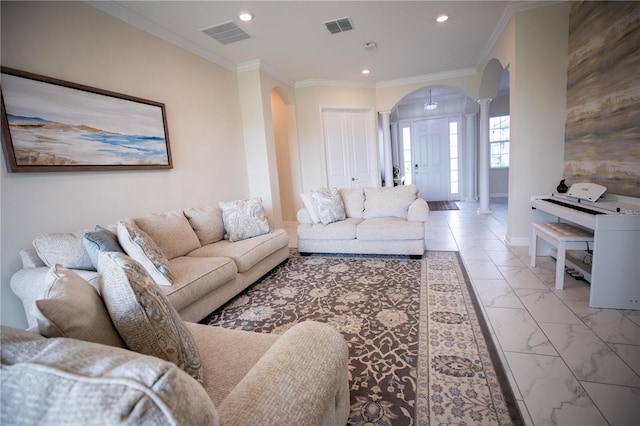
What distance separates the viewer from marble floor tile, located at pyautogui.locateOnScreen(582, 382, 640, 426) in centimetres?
123

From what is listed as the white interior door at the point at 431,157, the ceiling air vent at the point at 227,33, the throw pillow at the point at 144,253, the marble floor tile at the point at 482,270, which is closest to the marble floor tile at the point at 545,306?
the marble floor tile at the point at 482,270

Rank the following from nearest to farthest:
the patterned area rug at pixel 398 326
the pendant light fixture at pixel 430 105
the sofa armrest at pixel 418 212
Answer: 1. the patterned area rug at pixel 398 326
2. the sofa armrest at pixel 418 212
3. the pendant light fixture at pixel 430 105

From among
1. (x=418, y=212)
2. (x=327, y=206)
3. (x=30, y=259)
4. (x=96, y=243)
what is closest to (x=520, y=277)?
(x=418, y=212)

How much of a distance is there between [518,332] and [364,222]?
6.68 feet

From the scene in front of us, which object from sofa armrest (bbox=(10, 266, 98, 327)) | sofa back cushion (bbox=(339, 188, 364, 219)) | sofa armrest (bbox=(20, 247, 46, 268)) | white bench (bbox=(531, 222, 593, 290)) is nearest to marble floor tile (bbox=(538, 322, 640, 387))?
white bench (bbox=(531, 222, 593, 290))

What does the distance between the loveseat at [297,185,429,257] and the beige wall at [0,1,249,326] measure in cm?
140

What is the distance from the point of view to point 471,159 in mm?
7691

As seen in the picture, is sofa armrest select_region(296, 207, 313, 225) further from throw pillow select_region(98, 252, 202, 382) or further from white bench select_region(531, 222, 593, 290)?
throw pillow select_region(98, 252, 202, 382)

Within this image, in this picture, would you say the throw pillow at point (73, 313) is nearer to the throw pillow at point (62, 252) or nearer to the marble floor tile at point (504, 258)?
the throw pillow at point (62, 252)

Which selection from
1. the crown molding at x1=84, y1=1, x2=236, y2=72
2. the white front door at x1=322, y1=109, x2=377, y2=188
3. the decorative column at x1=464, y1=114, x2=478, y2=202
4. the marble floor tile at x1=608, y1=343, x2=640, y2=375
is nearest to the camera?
the marble floor tile at x1=608, y1=343, x2=640, y2=375

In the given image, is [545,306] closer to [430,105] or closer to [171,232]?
[171,232]

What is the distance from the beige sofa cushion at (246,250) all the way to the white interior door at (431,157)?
247 inches

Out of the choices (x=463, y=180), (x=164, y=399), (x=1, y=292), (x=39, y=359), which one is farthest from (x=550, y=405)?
(x=463, y=180)

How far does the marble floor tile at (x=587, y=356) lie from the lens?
57.0 inches
